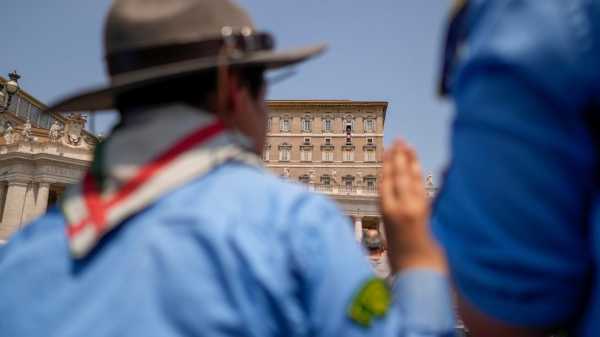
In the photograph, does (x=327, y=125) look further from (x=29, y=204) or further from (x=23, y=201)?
(x=23, y=201)

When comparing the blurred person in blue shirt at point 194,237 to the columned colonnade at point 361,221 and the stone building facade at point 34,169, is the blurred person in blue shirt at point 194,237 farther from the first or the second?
the columned colonnade at point 361,221

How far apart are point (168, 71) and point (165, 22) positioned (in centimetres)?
17

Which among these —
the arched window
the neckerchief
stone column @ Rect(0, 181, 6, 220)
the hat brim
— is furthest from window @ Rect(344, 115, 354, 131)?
the neckerchief

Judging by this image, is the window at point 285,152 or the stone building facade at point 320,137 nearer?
the stone building facade at point 320,137

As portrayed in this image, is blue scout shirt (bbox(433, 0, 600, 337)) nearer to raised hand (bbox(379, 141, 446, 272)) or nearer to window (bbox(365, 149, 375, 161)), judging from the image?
raised hand (bbox(379, 141, 446, 272))

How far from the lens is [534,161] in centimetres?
77

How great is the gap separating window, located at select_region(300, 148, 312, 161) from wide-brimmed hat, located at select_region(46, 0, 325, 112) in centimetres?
4804

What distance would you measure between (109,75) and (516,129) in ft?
3.73

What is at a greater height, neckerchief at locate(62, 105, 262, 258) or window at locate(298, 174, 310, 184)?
window at locate(298, 174, 310, 184)

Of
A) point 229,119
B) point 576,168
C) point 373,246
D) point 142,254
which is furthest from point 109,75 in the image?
point 373,246

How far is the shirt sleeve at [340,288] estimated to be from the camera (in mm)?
931

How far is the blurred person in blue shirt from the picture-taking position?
3.05 ft

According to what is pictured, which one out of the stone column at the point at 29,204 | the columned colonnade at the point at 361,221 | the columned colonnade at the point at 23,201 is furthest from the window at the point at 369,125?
the stone column at the point at 29,204

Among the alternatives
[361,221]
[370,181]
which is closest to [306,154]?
[370,181]
